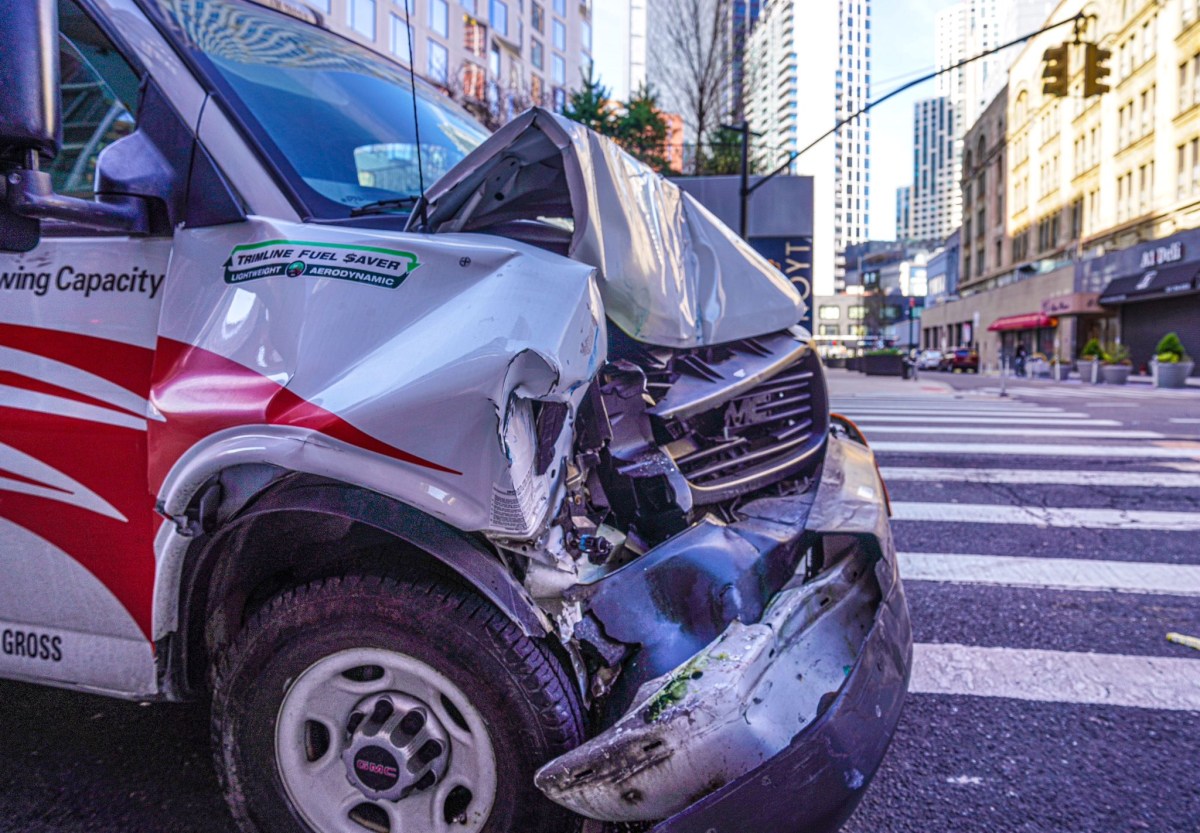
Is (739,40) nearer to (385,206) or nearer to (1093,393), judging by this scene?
(1093,393)

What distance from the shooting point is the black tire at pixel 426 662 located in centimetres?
162

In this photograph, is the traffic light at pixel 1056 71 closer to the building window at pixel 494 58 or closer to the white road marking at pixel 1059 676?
the white road marking at pixel 1059 676

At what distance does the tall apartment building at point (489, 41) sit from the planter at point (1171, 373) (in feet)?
62.7

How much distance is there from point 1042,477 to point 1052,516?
1683mm

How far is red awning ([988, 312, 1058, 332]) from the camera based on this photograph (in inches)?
1895

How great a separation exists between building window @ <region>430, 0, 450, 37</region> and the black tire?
45.8 meters

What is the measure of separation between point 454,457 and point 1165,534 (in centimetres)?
547

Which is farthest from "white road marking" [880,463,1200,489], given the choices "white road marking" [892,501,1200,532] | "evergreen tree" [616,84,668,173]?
"evergreen tree" [616,84,668,173]

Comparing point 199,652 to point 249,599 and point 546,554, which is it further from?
point 546,554

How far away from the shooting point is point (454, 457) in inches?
61.0

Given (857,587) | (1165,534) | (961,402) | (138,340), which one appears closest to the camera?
(138,340)

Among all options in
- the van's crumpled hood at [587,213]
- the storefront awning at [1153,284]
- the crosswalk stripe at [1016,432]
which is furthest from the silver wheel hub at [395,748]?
the storefront awning at [1153,284]

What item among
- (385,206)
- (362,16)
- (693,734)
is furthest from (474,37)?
(693,734)

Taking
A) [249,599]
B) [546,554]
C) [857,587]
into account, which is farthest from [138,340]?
[857,587]
